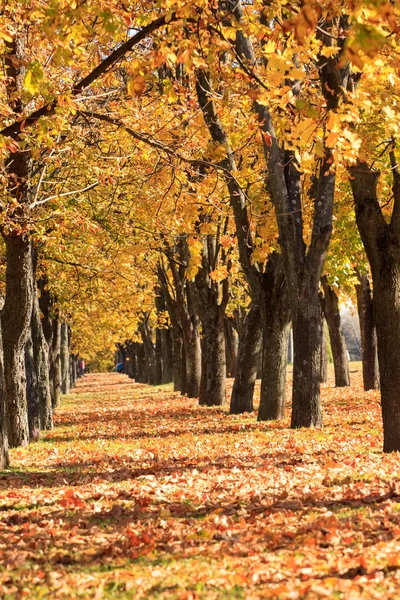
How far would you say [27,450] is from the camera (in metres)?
14.3

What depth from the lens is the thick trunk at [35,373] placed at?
16953 millimetres

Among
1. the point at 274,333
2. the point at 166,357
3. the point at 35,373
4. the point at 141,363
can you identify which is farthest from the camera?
the point at 141,363

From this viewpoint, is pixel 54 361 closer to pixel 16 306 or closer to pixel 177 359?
pixel 177 359

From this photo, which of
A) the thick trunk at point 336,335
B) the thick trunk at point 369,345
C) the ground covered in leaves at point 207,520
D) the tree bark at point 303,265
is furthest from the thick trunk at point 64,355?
the ground covered in leaves at point 207,520

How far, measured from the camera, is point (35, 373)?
708 inches

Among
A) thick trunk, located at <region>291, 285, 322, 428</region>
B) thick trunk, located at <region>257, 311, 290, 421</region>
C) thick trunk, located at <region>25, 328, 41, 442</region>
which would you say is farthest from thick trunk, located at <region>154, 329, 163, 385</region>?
thick trunk, located at <region>291, 285, 322, 428</region>

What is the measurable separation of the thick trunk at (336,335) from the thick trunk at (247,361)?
10.3 meters

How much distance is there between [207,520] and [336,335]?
75.2 ft

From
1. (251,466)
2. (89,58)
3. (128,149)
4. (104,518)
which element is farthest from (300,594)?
(128,149)

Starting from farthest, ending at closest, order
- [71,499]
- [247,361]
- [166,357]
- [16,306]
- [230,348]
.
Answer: [166,357], [230,348], [247,361], [16,306], [71,499]

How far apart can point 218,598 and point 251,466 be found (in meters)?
5.69

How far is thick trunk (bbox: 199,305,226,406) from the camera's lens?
23.1 metres

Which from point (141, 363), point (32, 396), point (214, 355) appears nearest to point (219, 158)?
point (32, 396)

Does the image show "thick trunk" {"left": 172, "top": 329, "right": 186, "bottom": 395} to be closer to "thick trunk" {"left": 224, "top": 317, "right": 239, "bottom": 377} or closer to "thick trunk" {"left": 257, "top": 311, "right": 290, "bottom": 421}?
"thick trunk" {"left": 224, "top": 317, "right": 239, "bottom": 377}
